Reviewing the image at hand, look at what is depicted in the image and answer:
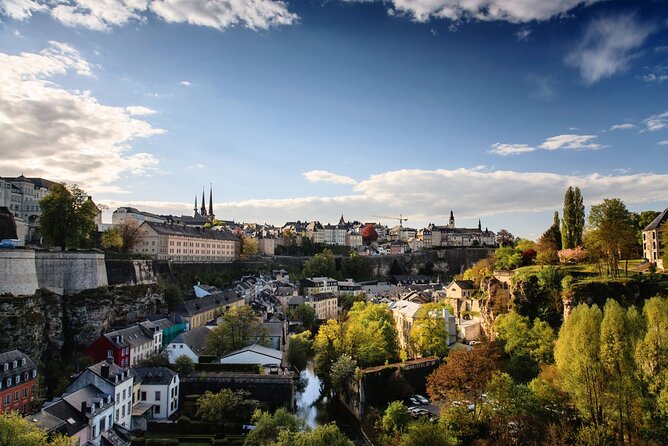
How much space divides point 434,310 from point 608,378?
22213mm

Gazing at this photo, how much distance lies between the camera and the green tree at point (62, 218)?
2004 inches

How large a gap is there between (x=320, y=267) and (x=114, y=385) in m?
70.8

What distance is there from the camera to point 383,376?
3806cm

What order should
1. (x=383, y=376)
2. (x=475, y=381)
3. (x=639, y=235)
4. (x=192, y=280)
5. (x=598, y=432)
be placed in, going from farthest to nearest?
1. (x=192, y=280)
2. (x=639, y=235)
3. (x=383, y=376)
4. (x=475, y=381)
5. (x=598, y=432)

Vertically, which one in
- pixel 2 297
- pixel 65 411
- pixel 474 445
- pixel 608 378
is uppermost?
pixel 2 297

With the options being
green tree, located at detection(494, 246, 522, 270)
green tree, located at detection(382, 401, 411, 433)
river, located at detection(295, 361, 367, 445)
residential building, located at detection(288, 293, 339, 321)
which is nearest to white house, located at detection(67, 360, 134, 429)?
river, located at detection(295, 361, 367, 445)

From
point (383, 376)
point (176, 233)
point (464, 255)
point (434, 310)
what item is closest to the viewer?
point (383, 376)

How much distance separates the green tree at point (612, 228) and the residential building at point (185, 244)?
6151 centimetres

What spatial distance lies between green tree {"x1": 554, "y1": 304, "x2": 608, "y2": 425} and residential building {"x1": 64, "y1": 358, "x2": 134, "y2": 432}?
26201 millimetres

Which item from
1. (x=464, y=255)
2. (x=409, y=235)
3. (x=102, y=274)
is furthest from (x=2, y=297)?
(x=409, y=235)

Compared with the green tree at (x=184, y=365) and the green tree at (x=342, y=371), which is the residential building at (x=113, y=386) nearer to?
the green tree at (x=184, y=365)

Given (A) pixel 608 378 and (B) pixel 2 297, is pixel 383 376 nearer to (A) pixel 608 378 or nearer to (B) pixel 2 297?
(A) pixel 608 378

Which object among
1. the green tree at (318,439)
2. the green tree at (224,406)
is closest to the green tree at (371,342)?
the green tree at (224,406)

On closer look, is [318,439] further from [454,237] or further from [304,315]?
[454,237]
